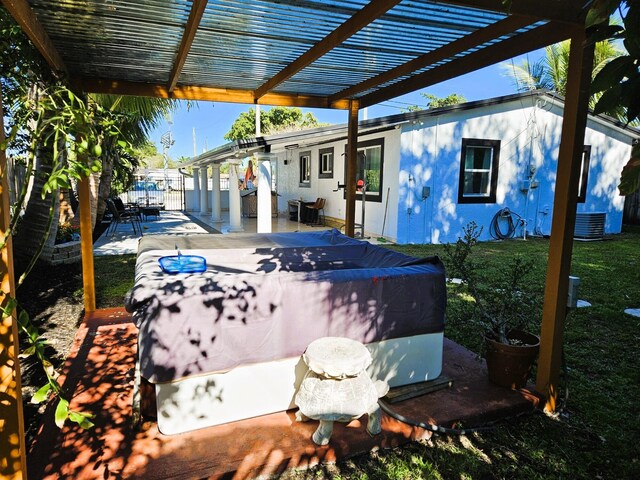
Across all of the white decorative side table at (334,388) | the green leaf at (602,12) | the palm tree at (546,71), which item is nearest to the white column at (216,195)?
the white decorative side table at (334,388)

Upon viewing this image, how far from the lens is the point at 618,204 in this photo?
12.8m

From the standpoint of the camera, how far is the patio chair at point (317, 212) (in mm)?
Result: 13310

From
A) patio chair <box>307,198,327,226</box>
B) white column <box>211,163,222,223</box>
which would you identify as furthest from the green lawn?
white column <box>211,163,222,223</box>

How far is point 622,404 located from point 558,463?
108cm

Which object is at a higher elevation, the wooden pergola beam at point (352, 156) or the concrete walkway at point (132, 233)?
the wooden pergola beam at point (352, 156)

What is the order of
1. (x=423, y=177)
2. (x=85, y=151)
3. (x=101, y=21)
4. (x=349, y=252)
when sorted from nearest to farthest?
(x=85, y=151), (x=101, y=21), (x=349, y=252), (x=423, y=177)

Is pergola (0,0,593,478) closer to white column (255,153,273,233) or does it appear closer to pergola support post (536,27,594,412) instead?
pergola support post (536,27,594,412)

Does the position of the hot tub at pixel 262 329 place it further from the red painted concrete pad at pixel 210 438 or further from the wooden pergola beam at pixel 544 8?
the wooden pergola beam at pixel 544 8

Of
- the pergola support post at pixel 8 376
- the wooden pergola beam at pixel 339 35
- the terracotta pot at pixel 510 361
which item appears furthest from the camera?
the terracotta pot at pixel 510 361

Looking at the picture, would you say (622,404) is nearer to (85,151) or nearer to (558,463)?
(558,463)

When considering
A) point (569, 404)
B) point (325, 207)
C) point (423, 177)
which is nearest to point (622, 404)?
point (569, 404)

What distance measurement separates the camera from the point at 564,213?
279 cm

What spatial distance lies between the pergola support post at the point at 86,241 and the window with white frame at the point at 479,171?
339 inches

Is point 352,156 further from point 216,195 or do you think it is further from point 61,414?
point 216,195
